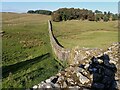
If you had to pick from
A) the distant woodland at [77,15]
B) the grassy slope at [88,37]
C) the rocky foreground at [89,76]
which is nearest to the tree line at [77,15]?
the distant woodland at [77,15]

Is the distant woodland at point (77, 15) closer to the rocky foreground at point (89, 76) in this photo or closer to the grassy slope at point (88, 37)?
the grassy slope at point (88, 37)

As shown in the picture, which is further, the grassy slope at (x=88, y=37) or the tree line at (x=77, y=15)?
the tree line at (x=77, y=15)

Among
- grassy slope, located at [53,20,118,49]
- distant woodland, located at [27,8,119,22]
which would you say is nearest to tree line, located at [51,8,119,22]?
distant woodland, located at [27,8,119,22]

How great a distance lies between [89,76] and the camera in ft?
24.6

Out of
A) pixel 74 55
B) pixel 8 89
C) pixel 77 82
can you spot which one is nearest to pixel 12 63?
pixel 74 55

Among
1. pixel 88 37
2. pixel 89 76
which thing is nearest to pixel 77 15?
pixel 88 37

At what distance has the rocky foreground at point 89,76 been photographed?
684cm

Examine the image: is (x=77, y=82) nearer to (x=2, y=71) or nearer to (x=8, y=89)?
(x=8, y=89)

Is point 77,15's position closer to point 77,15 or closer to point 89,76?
point 77,15

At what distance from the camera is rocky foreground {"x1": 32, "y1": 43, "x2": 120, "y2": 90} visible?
22.4 ft

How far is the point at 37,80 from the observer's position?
17734mm

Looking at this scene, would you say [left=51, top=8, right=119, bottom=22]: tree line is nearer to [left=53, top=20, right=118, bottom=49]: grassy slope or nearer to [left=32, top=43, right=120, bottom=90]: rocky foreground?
[left=53, top=20, right=118, bottom=49]: grassy slope

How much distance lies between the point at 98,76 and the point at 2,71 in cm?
1469

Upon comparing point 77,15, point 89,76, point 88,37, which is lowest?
point 88,37
